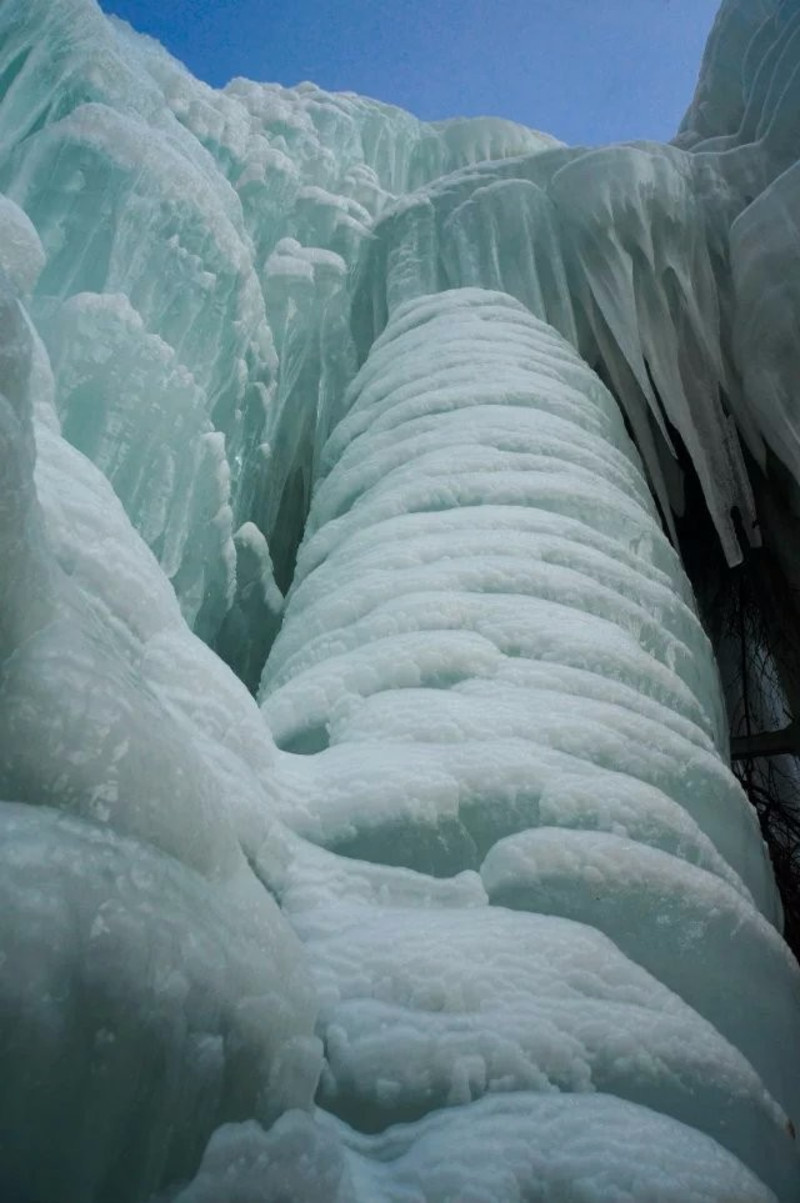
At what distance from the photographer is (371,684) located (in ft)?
3.59

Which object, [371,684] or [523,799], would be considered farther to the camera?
[371,684]

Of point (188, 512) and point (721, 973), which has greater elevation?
point (188, 512)

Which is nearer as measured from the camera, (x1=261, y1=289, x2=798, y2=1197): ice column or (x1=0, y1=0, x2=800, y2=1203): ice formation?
(x1=0, y1=0, x2=800, y2=1203): ice formation

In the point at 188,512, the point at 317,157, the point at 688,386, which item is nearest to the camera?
the point at 188,512

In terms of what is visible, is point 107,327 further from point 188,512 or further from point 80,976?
point 80,976

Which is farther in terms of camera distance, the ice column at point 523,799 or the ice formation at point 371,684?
the ice column at point 523,799

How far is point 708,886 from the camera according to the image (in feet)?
2.97

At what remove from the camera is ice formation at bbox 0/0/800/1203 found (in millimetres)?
507

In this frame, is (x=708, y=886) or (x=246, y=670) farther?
(x=246, y=670)

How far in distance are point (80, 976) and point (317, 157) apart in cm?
305

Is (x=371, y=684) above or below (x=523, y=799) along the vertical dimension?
above

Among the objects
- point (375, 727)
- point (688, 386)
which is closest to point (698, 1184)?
point (375, 727)

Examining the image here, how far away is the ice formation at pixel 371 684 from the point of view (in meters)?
0.51

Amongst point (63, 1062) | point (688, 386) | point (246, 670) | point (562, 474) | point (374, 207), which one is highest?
point (374, 207)
